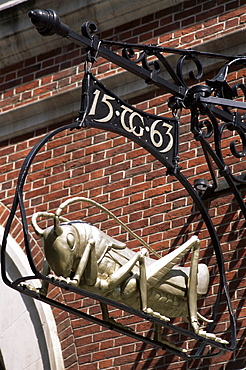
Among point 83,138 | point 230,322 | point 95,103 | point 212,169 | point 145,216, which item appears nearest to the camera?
point 95,103

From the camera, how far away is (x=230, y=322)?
627cm

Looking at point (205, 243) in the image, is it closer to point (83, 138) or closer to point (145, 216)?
point (145, 216)

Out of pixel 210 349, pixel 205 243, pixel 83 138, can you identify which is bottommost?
pixel 210 349

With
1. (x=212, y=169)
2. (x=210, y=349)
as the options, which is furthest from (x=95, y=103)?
(x=210, y=349)

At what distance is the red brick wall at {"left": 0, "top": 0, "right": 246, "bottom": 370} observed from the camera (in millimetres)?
6891

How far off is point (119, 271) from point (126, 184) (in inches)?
75.7

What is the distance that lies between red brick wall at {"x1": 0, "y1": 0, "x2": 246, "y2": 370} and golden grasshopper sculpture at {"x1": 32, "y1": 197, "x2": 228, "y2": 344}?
2.54ft

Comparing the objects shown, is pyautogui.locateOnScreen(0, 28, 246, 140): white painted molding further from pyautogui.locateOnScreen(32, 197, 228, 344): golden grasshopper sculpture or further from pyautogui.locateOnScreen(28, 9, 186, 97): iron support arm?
pyautogui.locateOnScreen(32, 197, 228, 344): golden grasshopper sculpture

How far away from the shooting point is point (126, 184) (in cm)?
755

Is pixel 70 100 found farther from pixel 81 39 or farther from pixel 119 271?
pixel 119 271

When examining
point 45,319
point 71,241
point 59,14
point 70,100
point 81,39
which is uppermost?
point 59,14

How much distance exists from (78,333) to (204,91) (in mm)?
2227

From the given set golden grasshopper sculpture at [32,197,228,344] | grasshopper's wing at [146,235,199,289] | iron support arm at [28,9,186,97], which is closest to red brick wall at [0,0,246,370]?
golden grasshopper sculpture at [32,197,228,344]

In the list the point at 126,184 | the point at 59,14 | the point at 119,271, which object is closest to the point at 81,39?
the point at 119,271
